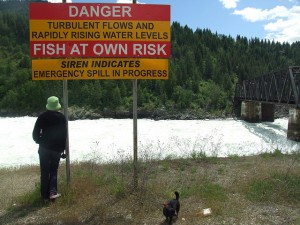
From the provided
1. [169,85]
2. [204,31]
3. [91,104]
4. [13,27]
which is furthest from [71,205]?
[204,31]

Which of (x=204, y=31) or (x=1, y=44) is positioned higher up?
(x=204, y=31)

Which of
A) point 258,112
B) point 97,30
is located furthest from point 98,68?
point 258,112

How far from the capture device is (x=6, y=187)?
8.72 m

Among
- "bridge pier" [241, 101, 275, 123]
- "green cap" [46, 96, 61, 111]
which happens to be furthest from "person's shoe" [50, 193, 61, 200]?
"bridge pier" [241, 101, 275, 123]

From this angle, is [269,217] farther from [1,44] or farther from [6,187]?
[1,44]

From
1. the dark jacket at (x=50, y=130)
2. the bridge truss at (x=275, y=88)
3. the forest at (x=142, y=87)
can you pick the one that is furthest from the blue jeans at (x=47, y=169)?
the forest at (x=142, y=87)

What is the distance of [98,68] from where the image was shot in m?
7.29

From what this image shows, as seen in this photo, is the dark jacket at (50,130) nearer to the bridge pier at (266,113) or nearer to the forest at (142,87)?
the bridge pier at (266,113)

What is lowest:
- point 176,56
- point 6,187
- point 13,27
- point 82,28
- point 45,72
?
point 6,187

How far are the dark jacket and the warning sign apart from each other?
136 cm

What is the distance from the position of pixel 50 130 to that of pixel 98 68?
168cm

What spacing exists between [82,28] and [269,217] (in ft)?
17.6

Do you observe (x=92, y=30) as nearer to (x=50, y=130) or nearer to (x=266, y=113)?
(x=50, y=130)

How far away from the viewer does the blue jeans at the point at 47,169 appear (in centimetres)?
680
